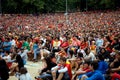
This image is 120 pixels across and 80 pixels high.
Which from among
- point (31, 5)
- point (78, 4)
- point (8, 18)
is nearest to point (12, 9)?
point (31, 5)

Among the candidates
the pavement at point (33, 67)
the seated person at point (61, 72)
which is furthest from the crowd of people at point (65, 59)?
the pavement at point (33, 67)

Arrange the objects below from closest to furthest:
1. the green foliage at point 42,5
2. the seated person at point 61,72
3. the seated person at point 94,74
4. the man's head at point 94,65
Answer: the seated person at point 94,74, the man's head at point 94,65, the seated person at point 61,72, the green foliage at point 42,5

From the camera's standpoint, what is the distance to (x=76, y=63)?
11578 millimetres

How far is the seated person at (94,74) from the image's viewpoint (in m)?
7.83

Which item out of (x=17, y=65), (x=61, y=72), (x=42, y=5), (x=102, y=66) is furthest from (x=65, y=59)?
(x=42, y=5)

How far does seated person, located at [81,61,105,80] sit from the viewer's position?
783 cm

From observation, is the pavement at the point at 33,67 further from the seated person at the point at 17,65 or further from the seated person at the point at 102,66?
the seated person at the point at 102,66

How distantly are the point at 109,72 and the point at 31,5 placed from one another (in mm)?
44912

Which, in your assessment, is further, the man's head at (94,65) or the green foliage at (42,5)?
the green foliage at (42,5)

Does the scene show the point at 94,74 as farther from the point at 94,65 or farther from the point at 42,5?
the point at 42,5

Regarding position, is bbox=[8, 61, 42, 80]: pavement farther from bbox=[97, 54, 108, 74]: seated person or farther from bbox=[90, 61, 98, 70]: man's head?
bbox=[90, 61, 98, 70]: man's head

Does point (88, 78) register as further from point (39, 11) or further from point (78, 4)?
point (78, 4)

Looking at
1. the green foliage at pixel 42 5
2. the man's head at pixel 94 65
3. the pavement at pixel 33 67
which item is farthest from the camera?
the green foliage at pixel 42 5

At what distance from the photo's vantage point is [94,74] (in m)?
7.90
